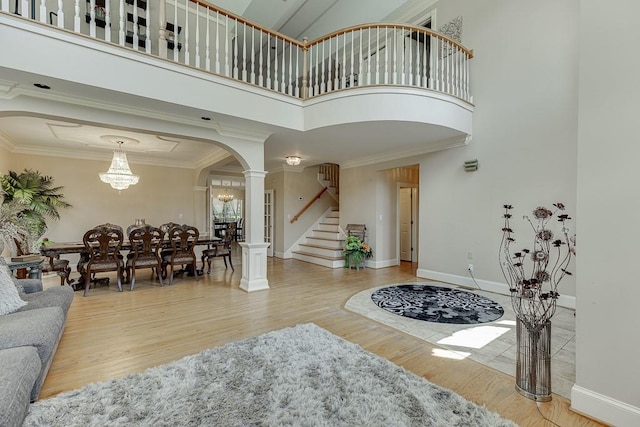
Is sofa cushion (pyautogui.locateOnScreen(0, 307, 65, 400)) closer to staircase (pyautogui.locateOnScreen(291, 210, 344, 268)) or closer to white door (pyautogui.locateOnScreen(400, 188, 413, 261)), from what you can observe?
staircase (pyautogui.locateOnScreen(291, 210, 344, 268))

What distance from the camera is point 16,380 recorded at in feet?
4.78

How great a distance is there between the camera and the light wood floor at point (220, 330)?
81.5 inches

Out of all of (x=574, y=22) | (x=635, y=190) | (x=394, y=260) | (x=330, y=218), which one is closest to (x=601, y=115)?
(x=635, y=190)

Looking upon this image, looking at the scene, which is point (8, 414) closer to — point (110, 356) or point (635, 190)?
point (110, 356)

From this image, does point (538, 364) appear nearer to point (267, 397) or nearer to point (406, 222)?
point (267, 397)

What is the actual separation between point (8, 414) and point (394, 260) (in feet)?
21.5

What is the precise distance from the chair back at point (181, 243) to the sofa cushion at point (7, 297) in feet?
8.28

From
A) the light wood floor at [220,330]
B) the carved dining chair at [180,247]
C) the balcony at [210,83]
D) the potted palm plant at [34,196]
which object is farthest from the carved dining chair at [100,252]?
the balcony at [210,83]

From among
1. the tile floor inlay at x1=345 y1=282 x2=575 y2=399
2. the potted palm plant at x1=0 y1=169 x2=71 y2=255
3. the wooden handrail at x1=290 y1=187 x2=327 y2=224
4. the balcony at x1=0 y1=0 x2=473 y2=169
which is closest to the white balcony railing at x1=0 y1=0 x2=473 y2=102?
the balcony at x1=0 y1=0 x2=473 y2=169

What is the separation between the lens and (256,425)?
5.44 ft

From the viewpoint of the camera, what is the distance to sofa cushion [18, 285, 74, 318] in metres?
2.54

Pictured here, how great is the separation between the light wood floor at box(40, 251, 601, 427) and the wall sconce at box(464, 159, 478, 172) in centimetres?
225

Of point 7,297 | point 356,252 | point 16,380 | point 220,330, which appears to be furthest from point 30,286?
point 356,252

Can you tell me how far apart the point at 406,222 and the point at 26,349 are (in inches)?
295
